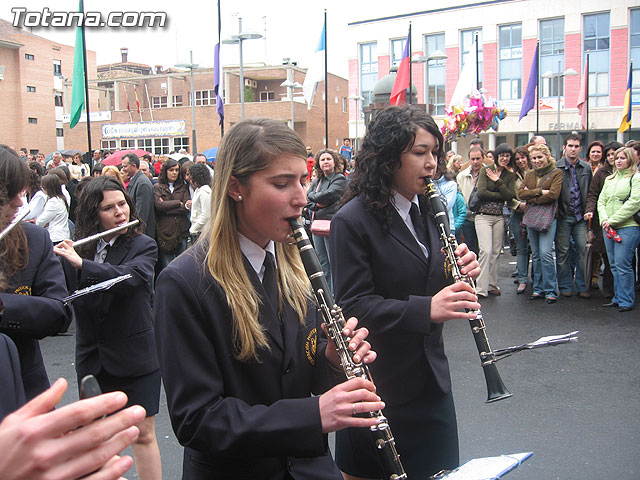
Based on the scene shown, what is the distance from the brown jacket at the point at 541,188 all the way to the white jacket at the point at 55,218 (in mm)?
6255

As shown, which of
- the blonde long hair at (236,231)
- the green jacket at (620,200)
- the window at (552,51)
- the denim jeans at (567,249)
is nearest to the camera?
the blonde long hair at (236,231)

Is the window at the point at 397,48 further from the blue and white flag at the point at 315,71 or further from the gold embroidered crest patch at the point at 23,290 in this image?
the gold embroidered crest patch at the point at 23,290

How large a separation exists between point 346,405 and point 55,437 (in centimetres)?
88

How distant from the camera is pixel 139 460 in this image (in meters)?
3.19

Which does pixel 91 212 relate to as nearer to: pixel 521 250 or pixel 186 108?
pixel 521 250

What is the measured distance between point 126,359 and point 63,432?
2413 mm

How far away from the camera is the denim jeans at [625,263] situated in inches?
295

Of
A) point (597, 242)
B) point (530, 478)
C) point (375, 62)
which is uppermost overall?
point (375, 62)

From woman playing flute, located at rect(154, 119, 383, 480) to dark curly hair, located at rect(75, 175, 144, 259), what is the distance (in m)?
1.87

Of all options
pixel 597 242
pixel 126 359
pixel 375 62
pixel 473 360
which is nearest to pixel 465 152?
pixel 375 62

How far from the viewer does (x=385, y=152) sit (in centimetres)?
263

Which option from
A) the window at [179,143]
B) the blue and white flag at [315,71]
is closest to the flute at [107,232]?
the blue and white flag at [315,71]

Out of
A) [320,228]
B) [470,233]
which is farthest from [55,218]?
[470,233]

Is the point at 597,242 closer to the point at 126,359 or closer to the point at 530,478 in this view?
the point at 530,478
